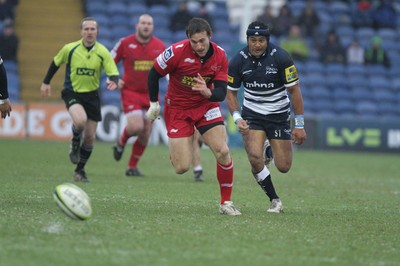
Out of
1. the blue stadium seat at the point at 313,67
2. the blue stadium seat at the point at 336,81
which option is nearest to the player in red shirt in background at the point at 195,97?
the blue stadium seat at the point at 313,67

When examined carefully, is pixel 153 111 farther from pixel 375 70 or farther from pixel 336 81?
pixel 375 70

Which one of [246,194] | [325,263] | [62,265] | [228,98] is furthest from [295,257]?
[246,194]

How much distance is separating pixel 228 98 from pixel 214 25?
18.1 m

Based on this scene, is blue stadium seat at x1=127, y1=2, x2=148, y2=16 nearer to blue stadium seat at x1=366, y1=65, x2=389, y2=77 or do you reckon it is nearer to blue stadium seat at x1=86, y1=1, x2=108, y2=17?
blue stadium seat at x1=86, y1=1, x2=108, y2=17

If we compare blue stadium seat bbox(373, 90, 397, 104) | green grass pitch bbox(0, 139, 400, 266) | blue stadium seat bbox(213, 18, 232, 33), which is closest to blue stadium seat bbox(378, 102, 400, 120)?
blue stadium seat bbox(373, 90, 397, 104)

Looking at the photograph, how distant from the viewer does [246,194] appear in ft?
43.8

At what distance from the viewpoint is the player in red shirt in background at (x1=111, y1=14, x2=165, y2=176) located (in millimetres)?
15797

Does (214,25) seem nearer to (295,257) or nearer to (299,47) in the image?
(299,47)

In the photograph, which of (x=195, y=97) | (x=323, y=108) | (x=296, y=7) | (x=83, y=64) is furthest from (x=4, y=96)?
(x=296, y=7)

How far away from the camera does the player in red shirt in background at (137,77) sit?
1580 cm

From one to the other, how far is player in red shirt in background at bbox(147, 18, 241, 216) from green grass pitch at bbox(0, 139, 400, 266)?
0.61m

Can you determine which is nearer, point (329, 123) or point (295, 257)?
point (295, 257)

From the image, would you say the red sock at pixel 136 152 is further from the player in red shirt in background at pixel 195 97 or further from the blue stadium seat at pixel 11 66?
the blue stadium seat at pixel 11 66

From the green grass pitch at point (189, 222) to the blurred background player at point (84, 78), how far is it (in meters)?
0.71
